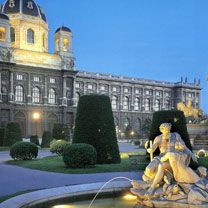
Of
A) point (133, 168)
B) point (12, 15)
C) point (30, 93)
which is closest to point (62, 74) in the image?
point (30, 93)

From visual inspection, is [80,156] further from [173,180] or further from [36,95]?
[36,95]

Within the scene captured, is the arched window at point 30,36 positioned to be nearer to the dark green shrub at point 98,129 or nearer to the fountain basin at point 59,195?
the dark green shrub at point 98,129

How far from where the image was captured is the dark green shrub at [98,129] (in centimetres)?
1738

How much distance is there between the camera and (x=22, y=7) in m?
71.5

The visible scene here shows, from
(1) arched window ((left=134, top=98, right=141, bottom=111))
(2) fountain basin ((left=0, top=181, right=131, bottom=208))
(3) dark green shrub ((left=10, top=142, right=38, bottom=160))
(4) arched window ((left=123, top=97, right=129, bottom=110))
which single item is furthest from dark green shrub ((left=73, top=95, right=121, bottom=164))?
(1) arched window ((left=134, top=98, right=141, bottom=111))

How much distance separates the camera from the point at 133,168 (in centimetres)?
1598

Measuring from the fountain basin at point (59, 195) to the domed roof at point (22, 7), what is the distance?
66152mm

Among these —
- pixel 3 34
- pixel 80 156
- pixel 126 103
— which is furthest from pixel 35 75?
pixel 80 156

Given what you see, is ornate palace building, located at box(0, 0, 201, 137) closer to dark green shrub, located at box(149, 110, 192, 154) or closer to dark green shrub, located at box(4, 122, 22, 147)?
dark green shrub, located at box(4, 122, 22, 147)

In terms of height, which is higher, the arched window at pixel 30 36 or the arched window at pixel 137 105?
the arched window at pixel 30 36

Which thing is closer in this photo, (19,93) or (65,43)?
(19,93)

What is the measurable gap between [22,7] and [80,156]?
60.6 m

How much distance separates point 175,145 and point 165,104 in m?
84.7

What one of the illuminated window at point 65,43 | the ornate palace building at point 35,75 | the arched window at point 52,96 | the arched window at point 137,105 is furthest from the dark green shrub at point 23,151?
the arched window at point 137,105
